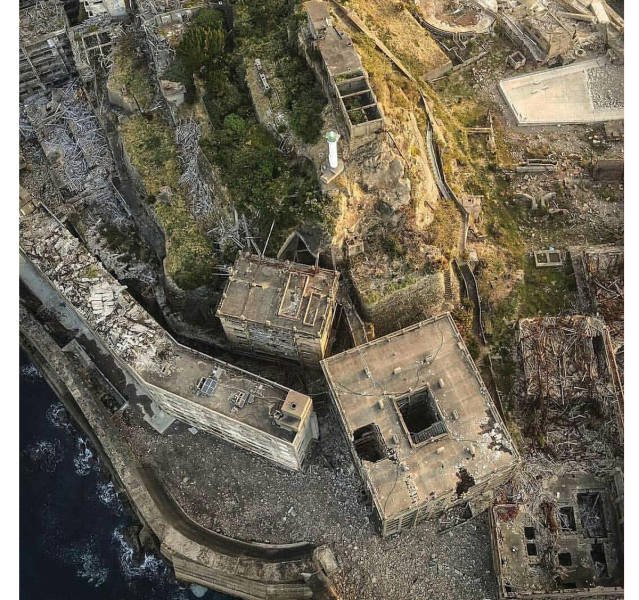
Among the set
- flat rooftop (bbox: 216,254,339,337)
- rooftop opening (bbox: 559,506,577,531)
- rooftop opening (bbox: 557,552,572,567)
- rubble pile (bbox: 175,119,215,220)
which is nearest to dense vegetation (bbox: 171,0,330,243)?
rubble pile (bbox: 175,119,215,220)

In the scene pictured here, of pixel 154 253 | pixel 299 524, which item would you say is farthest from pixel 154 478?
pixel 154 253

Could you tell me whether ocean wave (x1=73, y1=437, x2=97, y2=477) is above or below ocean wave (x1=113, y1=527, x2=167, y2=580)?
above

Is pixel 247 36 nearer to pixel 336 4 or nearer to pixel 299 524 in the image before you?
pixel 336 4

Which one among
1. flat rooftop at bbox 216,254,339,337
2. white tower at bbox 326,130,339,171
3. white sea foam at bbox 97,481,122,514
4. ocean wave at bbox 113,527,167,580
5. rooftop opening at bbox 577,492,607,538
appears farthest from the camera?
white sea foam at bbox 97,481,122,514

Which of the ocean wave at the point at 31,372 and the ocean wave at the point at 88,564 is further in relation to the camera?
the ocean wave at the point at 31,372

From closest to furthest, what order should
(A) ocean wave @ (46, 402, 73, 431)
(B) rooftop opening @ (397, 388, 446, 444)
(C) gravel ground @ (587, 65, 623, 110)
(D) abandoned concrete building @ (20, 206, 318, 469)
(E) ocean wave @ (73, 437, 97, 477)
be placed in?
(B) rooftop opening @ (397, 388, 446, 444), (D) abandoned concrete building @ (20, 206, 318, 469), (E) ocean wave @ (73, 437, 97, 477), (A) ocean wave @ (46, 402, 73, 431), (C) gravel ground @ (587, 65, 623, 110)

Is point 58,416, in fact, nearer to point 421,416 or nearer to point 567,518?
point 421,416

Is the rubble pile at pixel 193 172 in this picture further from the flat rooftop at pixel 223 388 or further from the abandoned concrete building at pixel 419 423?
the abandoned concrete building at pixel 419 423

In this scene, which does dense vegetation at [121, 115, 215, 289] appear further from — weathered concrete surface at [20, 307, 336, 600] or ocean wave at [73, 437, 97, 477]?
ocean wave at [73, 437, 97, 477]

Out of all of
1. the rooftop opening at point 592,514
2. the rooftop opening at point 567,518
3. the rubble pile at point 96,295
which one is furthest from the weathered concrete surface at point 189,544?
the rooftop opening at point 592,514
